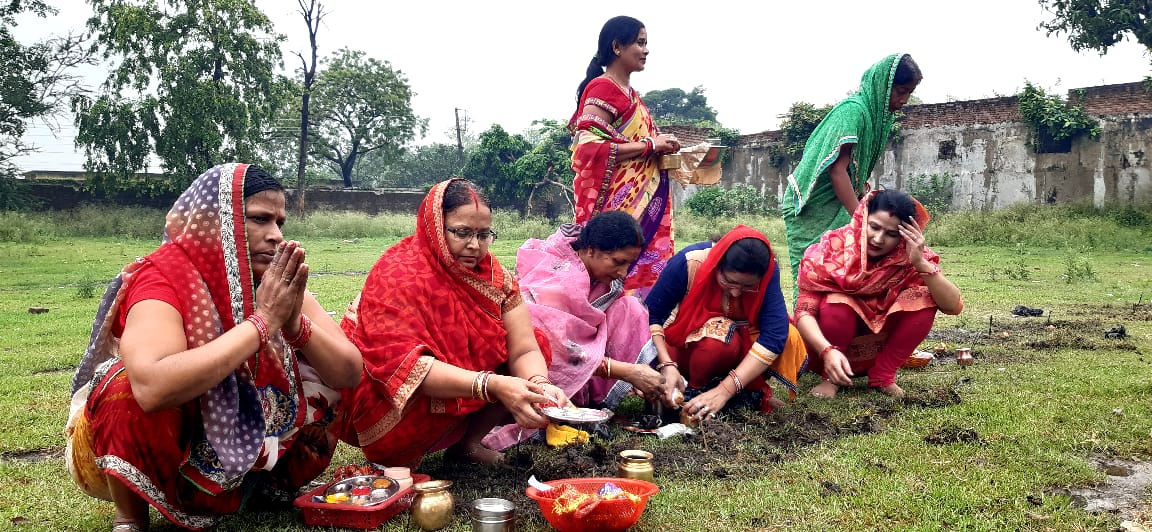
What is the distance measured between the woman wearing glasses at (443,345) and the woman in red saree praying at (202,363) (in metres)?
0.28

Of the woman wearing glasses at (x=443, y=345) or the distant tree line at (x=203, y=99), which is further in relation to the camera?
the distant tree line at (x=203, y=99)

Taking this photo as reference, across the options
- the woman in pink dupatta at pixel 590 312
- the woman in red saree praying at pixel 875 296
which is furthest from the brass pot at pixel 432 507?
the woman in red saree praying at pixel 875 296

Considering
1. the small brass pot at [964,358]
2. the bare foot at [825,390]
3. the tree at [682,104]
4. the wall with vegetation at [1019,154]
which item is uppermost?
the tree at [682,104]

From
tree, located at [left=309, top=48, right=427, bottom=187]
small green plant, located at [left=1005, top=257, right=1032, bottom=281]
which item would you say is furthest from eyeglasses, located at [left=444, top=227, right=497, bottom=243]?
tree, located at [left=309, top=48, right=427, bottom=187]

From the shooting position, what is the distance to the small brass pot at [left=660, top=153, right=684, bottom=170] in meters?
5.93

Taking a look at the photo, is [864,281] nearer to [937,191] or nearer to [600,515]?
[600,515]

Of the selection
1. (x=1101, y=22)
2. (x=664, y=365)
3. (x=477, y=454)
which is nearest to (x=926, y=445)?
(x=664, y=365)

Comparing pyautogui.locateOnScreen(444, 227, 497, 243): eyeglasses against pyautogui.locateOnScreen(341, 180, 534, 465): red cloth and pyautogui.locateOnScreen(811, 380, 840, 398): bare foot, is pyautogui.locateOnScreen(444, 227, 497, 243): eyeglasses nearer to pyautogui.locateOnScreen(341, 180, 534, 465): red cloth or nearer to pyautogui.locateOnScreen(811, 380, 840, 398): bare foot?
pyautogui.locateOnScreen(341, 180, 534, 465): red cloth

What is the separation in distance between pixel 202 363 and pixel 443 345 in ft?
3.60

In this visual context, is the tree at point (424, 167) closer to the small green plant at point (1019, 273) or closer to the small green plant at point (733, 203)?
the small green plant at point (733, 203)

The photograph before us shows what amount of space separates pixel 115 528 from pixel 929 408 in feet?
13.1

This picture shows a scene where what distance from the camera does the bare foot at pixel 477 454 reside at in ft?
12.4

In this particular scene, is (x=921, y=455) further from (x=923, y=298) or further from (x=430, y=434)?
(x=430, y=434)

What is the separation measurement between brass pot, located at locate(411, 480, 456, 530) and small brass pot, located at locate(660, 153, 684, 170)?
3.53 metres
